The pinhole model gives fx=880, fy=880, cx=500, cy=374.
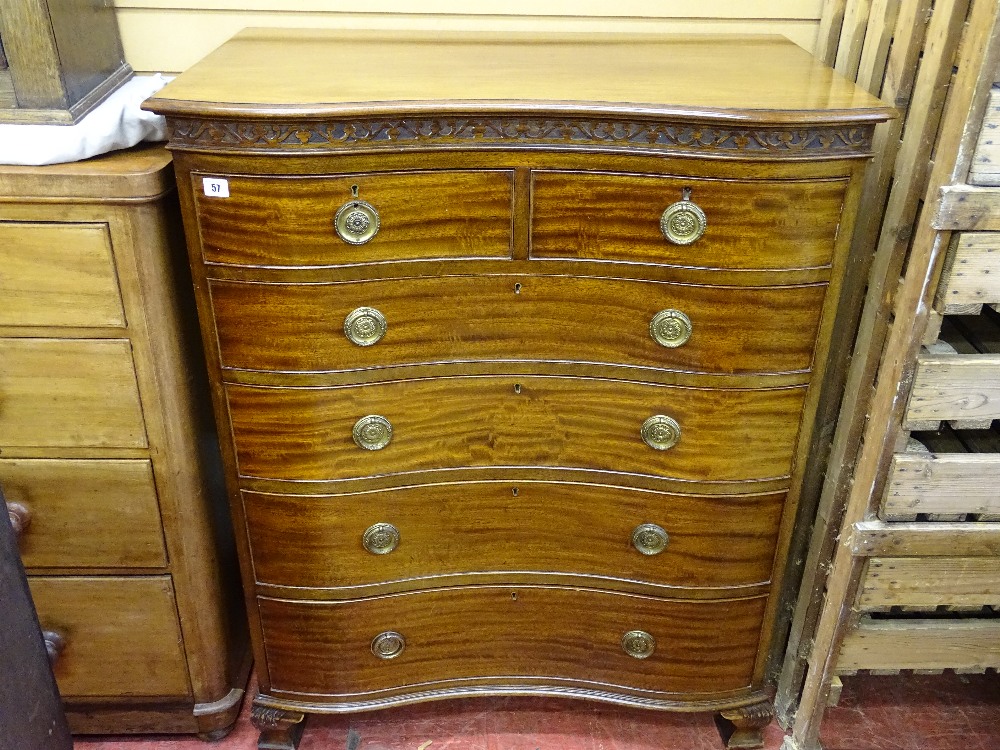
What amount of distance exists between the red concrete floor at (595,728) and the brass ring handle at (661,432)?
0.78 meters

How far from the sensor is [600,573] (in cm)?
172

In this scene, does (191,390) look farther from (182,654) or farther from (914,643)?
(914,643)

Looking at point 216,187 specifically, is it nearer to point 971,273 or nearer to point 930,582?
point 971,273

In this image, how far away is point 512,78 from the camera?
57.1 inches

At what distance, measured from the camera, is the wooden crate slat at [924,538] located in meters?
1.62

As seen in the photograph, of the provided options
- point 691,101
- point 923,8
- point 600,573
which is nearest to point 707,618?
point 600,573

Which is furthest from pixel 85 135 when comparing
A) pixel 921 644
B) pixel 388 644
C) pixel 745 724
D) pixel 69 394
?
pixel 921 644

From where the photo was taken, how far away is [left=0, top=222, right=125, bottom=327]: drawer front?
57.2 inches

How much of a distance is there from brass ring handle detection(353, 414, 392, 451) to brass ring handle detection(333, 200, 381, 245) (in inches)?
12.8

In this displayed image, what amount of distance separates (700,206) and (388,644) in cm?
104

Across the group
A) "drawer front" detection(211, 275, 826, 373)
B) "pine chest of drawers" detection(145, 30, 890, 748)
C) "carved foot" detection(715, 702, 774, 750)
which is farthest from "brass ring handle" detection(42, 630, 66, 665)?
"carved foot" detection(715, 702, 774, 750)

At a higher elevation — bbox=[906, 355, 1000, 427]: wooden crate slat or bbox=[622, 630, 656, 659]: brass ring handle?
bbox=[906, 355, 1000, 427]: wooden crate slat

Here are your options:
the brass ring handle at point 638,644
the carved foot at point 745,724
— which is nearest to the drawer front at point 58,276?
the brass ring handle at point 638,644

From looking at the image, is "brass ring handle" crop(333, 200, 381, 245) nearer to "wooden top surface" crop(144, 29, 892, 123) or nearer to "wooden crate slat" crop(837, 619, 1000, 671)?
"wooden top surface" crop(144, 29, 892, 123)
